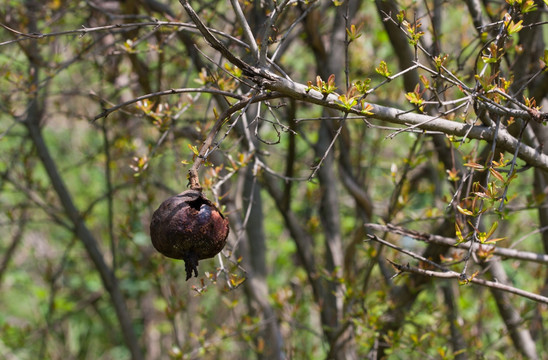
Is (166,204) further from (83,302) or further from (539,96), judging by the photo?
(83,302)

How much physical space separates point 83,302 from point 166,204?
4235 mm

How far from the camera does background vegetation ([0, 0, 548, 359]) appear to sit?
1.70 meters

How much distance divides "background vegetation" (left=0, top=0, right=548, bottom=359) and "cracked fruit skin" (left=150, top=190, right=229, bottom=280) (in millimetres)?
78

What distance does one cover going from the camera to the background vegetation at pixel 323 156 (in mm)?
1702

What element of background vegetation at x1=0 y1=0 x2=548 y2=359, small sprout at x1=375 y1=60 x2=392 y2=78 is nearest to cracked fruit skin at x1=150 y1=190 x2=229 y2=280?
background vegetation at x1=0 y1=0 x2=548 y2=359

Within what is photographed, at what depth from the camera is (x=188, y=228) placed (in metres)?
1.35

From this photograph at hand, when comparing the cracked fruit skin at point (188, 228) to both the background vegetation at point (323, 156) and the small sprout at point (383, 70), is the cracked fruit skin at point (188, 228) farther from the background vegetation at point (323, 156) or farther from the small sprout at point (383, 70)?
the small sprout at point (383, 70)

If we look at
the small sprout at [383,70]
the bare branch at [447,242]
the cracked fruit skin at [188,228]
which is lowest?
the cracked fruit skin at [188,228]

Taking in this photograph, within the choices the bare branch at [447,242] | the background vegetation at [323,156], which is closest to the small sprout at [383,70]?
the background vegetation at [323,156]

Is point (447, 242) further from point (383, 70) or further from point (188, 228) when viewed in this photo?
point (188, 228)

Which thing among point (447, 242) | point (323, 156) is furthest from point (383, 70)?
point (447, 242)

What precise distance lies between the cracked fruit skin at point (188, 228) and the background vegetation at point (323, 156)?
8cm

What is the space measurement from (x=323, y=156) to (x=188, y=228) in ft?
2.07

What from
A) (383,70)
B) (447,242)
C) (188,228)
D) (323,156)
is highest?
(383,70)
